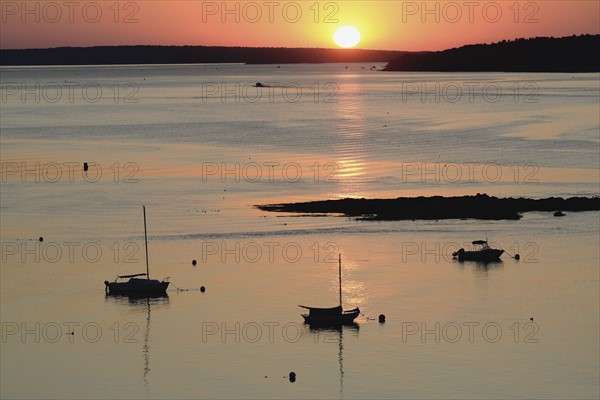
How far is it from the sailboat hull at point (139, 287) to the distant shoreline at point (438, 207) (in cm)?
2725

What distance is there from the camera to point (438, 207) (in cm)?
9600

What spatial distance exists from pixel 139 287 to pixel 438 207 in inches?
1363

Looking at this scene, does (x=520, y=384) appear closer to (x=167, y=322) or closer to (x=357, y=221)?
(x=167, y=322)

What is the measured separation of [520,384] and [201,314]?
21.1 meters

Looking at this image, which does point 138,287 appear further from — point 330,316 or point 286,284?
point 330,316

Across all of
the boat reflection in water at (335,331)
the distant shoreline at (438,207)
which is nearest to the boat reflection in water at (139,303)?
the boat reflection in water at (335,331)

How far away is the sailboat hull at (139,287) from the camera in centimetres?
6994

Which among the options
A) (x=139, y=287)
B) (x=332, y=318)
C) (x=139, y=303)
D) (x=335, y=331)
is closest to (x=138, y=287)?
(x=139, y=287)

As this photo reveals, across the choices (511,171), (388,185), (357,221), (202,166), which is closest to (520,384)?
(357,221)

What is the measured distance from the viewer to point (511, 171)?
12431 cm

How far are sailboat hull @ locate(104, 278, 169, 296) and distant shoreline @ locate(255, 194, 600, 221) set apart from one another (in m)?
27.3

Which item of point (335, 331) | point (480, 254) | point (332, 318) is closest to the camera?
point (335, 331)

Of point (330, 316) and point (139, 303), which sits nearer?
point (330, 316)

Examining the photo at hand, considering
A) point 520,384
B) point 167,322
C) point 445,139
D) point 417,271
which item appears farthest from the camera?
point 445,139
